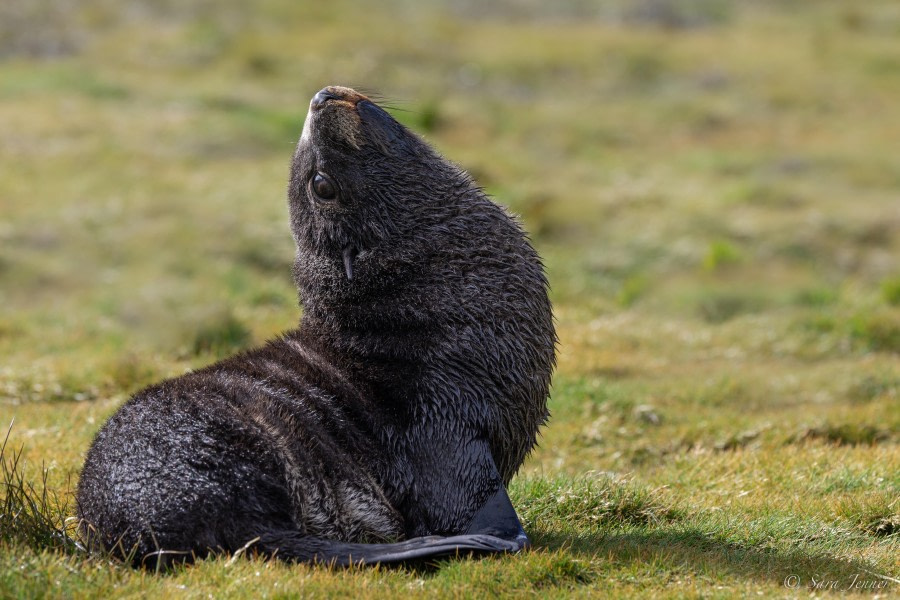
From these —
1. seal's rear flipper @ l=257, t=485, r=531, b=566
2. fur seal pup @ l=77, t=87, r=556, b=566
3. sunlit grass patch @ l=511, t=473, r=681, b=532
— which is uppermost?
fur seal pup @ l=77, t=87, r=556, b=566

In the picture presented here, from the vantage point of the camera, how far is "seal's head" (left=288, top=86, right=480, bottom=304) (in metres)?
6.09

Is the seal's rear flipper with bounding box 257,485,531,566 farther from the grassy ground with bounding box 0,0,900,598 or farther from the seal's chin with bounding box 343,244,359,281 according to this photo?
the seal's chin with bounding box 343,244,359,281

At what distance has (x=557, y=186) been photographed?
19578 millimetres

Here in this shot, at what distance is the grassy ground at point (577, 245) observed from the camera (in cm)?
578

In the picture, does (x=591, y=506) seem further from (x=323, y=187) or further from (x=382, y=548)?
(x=323, y=187)

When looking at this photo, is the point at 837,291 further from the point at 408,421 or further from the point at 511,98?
the point at 511,98

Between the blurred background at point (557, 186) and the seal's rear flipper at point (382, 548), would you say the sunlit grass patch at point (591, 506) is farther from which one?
the blurred background at point (557, 186)

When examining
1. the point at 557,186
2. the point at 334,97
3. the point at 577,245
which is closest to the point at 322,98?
the point at 334,97

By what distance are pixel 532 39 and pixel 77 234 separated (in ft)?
62.8

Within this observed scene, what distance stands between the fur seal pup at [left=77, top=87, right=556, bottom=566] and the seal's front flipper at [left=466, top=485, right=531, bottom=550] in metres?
0.01

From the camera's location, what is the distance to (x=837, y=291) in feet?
48.2

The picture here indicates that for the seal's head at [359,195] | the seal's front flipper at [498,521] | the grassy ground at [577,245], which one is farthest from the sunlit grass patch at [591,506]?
the seal's head at [359,195]

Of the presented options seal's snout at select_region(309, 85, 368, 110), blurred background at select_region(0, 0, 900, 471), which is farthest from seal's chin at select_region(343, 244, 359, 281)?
blurred background at select_region(0, 0, 900, 471)

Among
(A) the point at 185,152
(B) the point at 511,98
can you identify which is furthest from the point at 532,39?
(A) the point at 185,152
